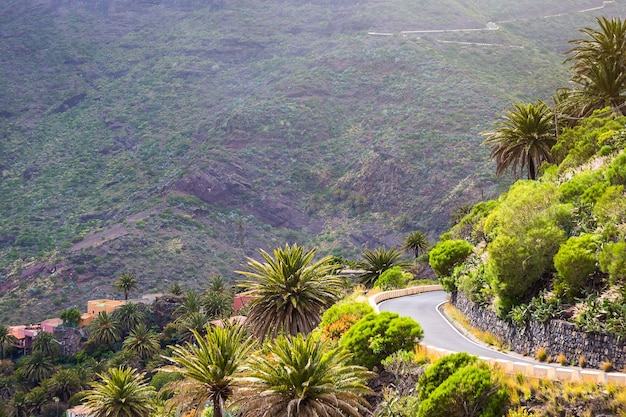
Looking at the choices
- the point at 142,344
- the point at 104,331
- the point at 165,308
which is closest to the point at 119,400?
the point at 142,344

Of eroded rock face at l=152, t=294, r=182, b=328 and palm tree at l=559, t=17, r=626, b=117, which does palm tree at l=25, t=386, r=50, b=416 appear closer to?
eroded rock face at l=152, t=294, r=182, b=328

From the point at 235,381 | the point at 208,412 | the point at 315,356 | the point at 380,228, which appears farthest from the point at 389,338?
the point at 380,228

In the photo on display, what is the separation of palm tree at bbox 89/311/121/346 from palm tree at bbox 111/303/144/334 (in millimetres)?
927

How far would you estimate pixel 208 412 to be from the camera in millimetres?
29734

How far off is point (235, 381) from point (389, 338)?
16.6 ft

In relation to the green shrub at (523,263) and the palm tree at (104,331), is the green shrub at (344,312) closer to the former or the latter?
the green shrub at (523,263)

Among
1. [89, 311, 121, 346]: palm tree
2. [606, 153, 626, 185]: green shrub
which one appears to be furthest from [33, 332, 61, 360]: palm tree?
[606, 153, 626, 185]: green shrub

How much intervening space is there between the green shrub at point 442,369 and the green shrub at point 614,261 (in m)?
4.54

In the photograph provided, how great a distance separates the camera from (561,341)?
2008 centimetres

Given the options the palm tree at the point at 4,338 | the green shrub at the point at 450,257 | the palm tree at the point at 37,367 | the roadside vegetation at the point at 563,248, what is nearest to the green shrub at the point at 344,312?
the roadside vegetation at the point at 563,248

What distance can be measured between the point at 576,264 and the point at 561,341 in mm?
2424

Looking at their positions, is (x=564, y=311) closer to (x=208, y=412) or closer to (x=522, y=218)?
(x=522, y=218)

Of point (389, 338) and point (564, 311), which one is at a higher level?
point (564, 311)

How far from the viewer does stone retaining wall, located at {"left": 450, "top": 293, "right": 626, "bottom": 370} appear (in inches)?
721
